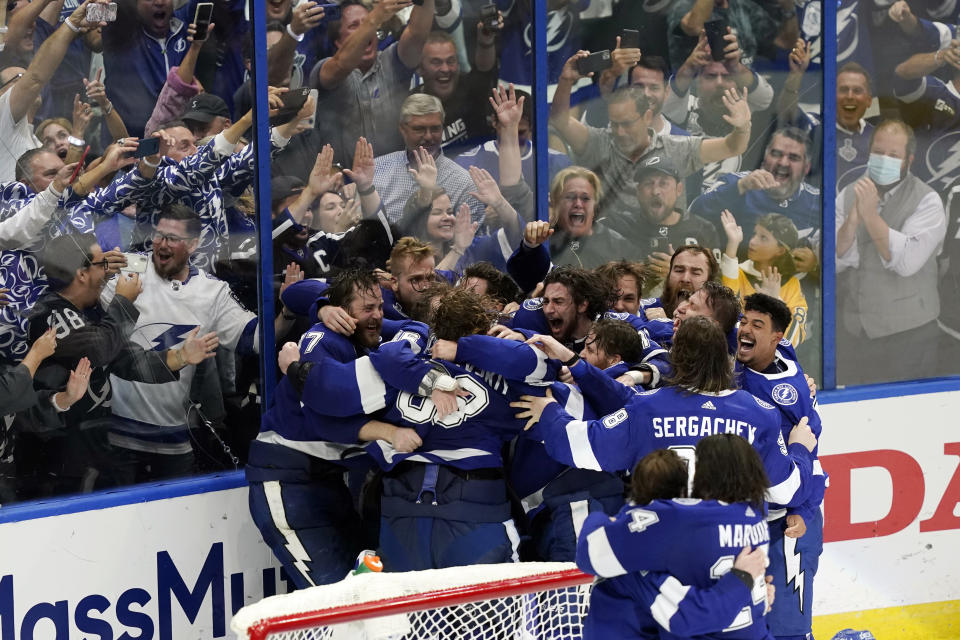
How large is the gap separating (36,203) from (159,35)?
80cm

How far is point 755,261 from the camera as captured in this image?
647 cm

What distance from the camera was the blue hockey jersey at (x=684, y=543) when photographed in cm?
348

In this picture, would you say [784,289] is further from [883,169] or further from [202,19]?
[202,19]

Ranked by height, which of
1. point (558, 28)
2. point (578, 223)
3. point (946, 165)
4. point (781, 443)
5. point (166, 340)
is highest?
point (558, 28)

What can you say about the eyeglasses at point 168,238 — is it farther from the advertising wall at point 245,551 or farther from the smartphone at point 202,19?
the advertising wall at point 245,551

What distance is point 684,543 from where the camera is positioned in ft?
11.4

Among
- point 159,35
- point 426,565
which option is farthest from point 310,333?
point 159,35

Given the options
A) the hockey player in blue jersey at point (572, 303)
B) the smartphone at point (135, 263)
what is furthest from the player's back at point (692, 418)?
the smartphone at point (135, 263)

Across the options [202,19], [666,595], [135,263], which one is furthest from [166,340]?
[666,595]

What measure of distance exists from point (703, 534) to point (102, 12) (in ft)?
9.76

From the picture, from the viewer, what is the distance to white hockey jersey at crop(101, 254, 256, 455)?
5.11 m

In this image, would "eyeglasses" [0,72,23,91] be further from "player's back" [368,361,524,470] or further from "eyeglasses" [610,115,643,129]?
"eyeglasses" [610,115,643,129]

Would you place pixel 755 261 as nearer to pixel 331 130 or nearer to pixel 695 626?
pixel 331 130

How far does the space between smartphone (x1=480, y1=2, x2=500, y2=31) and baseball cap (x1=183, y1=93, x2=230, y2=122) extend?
1283mm
